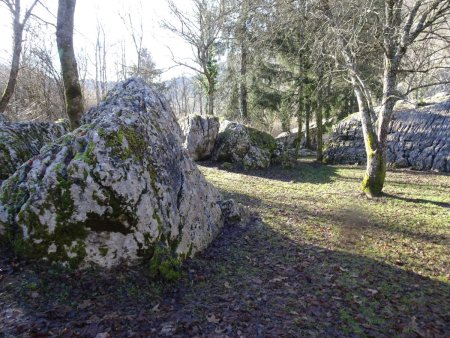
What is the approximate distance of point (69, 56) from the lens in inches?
276

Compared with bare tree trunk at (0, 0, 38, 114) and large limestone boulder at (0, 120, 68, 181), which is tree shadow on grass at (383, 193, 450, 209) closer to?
large limestone boulder at (0, 120, 68, 181)

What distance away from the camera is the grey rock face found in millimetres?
14227

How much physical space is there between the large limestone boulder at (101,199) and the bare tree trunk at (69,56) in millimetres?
3037

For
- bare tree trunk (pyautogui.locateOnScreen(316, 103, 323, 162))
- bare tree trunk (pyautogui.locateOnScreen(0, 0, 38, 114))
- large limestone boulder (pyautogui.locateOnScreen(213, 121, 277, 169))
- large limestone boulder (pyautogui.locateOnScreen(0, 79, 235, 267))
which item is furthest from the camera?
bare tree trunk (pyautogui.locateOnScreen(316, 103, 323, 162))

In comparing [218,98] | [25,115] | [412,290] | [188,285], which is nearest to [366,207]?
[412,290]

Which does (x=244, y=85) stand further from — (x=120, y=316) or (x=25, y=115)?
(x=120, y=316)

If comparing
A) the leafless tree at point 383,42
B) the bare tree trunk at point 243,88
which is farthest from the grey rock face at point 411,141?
the leafless tree at point 383,42

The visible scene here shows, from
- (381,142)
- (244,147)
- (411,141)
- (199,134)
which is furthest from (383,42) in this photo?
(199,134)

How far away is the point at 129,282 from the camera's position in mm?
3658

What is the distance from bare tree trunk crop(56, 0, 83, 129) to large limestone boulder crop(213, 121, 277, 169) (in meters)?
8.25

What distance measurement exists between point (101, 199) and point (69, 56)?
15.9 ft

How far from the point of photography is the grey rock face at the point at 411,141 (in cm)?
1423

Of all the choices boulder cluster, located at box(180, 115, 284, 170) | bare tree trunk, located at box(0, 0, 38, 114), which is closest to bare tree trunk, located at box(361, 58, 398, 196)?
boulder cluster, located at box(180, 115, 284, 170)

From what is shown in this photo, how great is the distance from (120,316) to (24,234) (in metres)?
1.47
